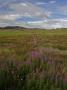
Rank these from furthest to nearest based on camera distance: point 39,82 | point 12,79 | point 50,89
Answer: point 12,79 → point 39,82 → point 50,89

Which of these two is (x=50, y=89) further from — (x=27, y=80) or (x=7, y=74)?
(x=7, y=74)

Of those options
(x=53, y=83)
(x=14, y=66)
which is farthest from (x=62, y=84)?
(x=14, y=66)

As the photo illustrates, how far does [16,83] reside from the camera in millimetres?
6176

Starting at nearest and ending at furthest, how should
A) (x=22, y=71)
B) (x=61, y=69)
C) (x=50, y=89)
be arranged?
1. (x=50, y=89)
2. (x=22, y=71)
3. (x=61, y=69)

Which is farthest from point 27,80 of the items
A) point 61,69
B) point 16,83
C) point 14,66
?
point 61,69

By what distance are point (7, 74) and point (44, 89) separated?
1.31 meters

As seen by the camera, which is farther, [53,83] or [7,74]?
[7,74]

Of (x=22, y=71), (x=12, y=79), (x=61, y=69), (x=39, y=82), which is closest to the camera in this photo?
(x=39, y=82)

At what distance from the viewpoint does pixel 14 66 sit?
24.8 ft

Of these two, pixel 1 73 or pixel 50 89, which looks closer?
pixel 50 89

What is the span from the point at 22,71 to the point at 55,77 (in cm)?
94

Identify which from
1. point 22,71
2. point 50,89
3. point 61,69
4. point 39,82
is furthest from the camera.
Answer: point 61,69

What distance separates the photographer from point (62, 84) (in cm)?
614

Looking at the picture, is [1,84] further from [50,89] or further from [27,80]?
[50,89]
